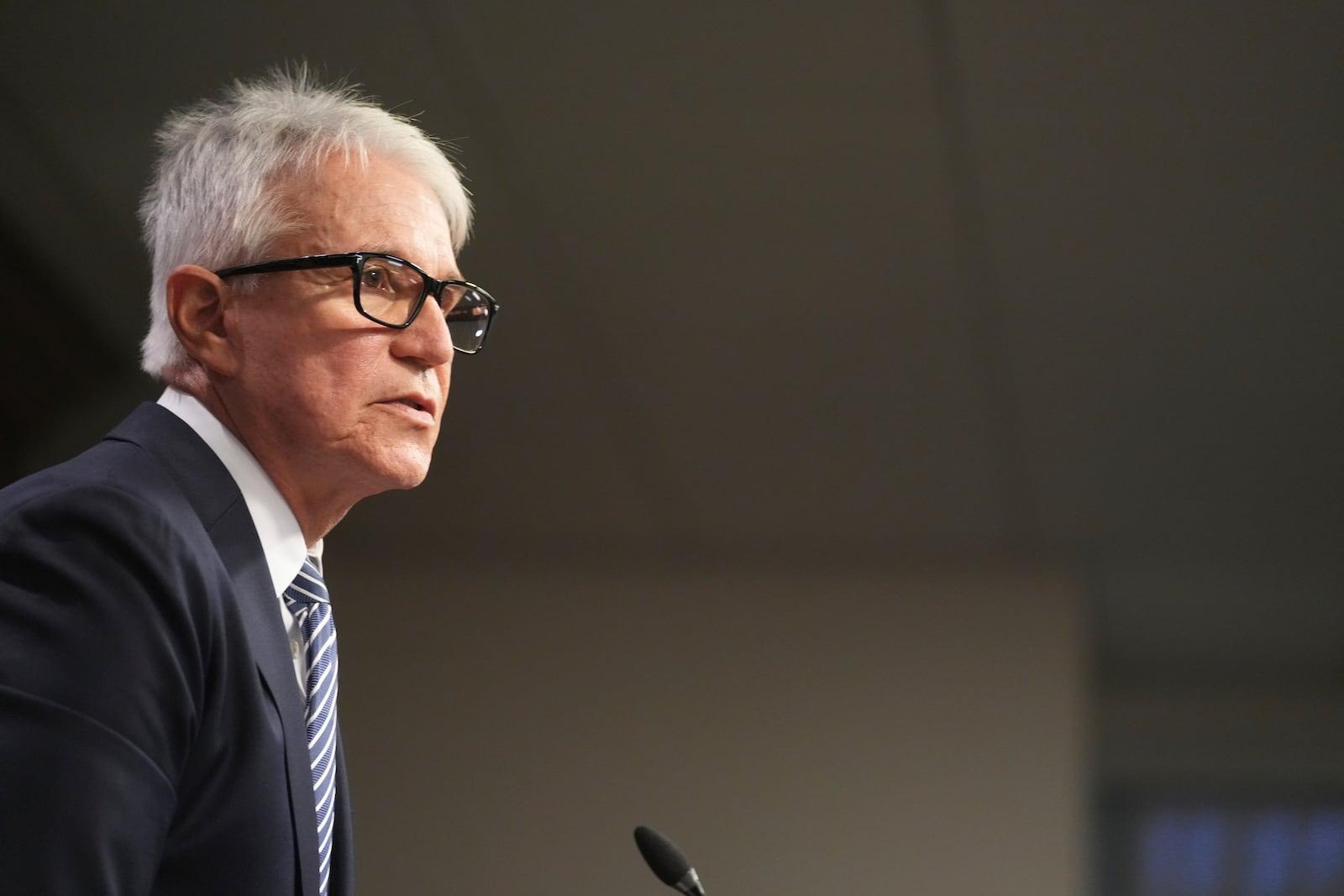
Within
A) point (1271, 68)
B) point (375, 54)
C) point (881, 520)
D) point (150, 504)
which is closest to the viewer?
point (150, 504)

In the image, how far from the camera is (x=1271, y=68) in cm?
270

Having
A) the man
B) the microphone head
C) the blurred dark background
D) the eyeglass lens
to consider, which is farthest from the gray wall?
the eyeglass lens

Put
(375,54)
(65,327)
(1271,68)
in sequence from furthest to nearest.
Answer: (65,327) < (375,54) < (1271,68)

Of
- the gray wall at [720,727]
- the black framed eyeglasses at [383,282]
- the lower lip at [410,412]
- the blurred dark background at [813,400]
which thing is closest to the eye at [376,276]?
the black framed eyeglasses at [383,282]

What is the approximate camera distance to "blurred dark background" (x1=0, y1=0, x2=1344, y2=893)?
2883 millimetres

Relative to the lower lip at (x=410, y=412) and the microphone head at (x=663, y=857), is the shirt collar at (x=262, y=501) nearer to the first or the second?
the lower lip at (x=410, y=412)

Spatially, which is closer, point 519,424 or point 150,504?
point 150,504

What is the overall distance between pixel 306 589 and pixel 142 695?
0.31 meters

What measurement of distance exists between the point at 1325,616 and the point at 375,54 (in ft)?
13.4

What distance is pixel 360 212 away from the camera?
134 cm

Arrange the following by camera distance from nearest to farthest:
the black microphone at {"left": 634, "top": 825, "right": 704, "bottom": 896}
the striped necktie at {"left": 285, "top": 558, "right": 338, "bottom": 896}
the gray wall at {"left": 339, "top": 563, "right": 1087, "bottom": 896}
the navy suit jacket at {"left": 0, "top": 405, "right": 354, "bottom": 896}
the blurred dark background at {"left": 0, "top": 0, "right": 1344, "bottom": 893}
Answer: the navy suit jacket at {"left": 0, "top": 405, "right": 354, "bottom": 896}
the striped necktie at {"left": 285, "top": 558, "right": 338, "bottom": 896}
the black microphone at {"left": 634, "top": 825, "right": 704, "bottom": 896}
the blurred dark background at {"left": 0, "top": 0, "right": 1344, "bottom": 893}
the gray wall at {"left": 339, "top": 563, "right": 1087, "bottom": 896}

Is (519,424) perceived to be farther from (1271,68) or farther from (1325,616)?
(1325,616)

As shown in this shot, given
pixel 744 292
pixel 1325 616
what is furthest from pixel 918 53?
pixel 1325 616

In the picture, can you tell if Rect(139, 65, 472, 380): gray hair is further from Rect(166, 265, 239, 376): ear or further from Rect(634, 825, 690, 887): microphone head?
Rect(634, 825, 690, 887): microphone head
